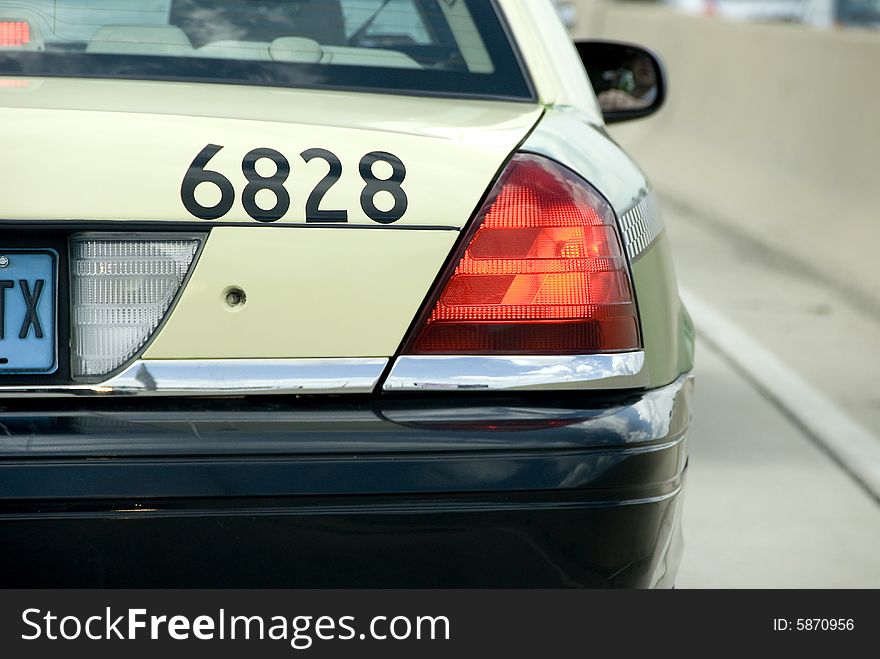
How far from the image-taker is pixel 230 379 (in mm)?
2254

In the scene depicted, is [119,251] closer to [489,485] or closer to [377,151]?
[377,151]

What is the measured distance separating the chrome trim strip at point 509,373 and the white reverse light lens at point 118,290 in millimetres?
374

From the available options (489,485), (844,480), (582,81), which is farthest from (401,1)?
(844,480)

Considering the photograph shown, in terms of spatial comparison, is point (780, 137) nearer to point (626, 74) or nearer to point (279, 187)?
point (626, 74)

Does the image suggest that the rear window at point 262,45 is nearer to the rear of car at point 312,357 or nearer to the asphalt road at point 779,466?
the rear of car at point 312,357

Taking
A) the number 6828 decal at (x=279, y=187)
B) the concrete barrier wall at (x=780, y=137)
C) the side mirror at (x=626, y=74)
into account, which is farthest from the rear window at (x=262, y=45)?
the concrete barrier wall at (x=780, y=137)

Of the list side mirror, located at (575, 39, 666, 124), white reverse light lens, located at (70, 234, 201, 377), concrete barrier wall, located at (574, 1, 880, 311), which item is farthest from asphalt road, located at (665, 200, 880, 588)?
white reverse light lens, located at (70, 234, 201, 377)

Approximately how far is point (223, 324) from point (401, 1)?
1.36 meters

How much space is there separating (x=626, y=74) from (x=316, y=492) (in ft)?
7.44

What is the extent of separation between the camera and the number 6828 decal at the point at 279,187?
7.24 feet

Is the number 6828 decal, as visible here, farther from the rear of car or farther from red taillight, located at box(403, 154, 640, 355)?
red taillight, located at box(403, 154, 640, 355)

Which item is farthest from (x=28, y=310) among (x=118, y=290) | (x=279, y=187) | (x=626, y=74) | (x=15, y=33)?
(x=626, y=74)

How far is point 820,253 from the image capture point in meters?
8.25

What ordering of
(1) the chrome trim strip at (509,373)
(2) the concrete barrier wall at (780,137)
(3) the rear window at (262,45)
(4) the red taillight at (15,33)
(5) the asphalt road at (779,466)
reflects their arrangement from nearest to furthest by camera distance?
(1) the chrome trim strip at (509,373) → (3) the rear window at (262,45) → (4) the red taillight at (15,33) → (5) the asphalt road at (779,466) → (2) the concrete barrier wall at (780,137)
